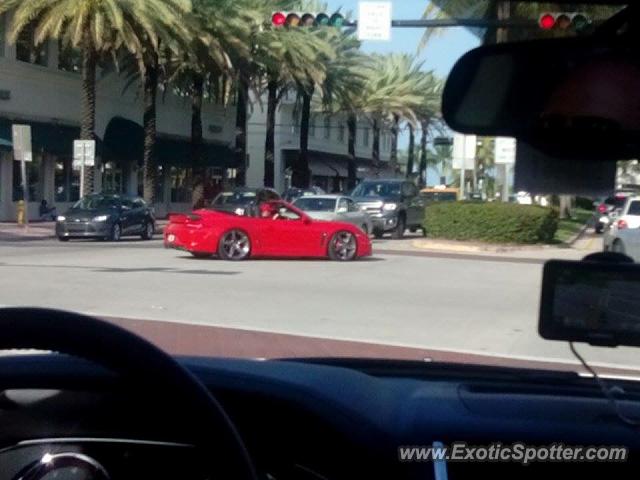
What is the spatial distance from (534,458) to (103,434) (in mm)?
840

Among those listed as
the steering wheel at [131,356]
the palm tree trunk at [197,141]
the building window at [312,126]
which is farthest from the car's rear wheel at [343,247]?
the building window at [312,126]

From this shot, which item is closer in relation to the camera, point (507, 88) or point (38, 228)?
point (507, 88)

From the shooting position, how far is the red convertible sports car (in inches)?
1025

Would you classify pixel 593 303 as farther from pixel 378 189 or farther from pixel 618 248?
pixel 378 189

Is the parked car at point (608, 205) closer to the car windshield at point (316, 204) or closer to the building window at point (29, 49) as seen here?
the car windshield at point (316, 204)

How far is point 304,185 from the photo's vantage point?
58.5 m

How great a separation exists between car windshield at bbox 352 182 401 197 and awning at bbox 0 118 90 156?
1248 cm

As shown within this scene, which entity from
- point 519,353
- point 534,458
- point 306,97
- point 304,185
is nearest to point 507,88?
point 534,458

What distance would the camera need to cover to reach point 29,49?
44562 mm

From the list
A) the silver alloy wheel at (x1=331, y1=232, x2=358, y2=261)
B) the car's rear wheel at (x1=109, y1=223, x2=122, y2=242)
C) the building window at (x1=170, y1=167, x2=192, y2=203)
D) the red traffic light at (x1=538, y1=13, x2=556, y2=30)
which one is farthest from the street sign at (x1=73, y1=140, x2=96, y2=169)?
the red traffic light at (x1=538, y1=13, x2=556, y2=30)

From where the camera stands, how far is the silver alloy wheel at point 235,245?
26078mm

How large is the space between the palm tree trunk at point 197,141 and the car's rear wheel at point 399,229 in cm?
1065

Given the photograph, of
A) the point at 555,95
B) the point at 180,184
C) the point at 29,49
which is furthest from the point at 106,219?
the point at 555,95

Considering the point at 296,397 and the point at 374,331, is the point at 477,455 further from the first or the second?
the point at 374,331
